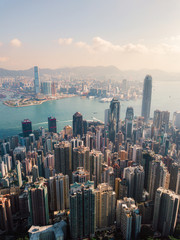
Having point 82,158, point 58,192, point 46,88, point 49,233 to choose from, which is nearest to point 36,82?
point 46,88

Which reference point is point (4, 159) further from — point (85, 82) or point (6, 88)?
point (85, 82)

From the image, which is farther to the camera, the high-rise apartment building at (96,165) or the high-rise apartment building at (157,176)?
the high-rise apartment building at (96,165)

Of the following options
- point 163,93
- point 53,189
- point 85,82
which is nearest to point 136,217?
point 53,189

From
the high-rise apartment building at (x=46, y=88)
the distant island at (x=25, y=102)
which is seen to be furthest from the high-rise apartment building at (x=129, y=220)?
the high-rise apartment building at (x=46, y=88)

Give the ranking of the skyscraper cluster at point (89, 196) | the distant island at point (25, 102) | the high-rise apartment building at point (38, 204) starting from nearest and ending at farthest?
the skyscraper cluster at point (89, 196)
the high-rise apartment building at point (38, 204)
the distant island at point (25, 102)

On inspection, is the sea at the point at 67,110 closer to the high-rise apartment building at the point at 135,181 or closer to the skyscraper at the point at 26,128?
the skyscraper at the point at 26,128

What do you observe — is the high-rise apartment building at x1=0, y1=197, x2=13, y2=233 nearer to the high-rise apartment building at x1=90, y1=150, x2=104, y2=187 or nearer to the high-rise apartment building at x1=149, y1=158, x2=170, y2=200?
the high-rise apartment building at x1=90, y1=150, x2=104, y2=187

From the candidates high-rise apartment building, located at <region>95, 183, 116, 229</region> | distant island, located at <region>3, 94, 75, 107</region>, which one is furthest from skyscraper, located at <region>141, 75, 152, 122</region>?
distant island, located at <region>3, 94, 75, 107</region>
